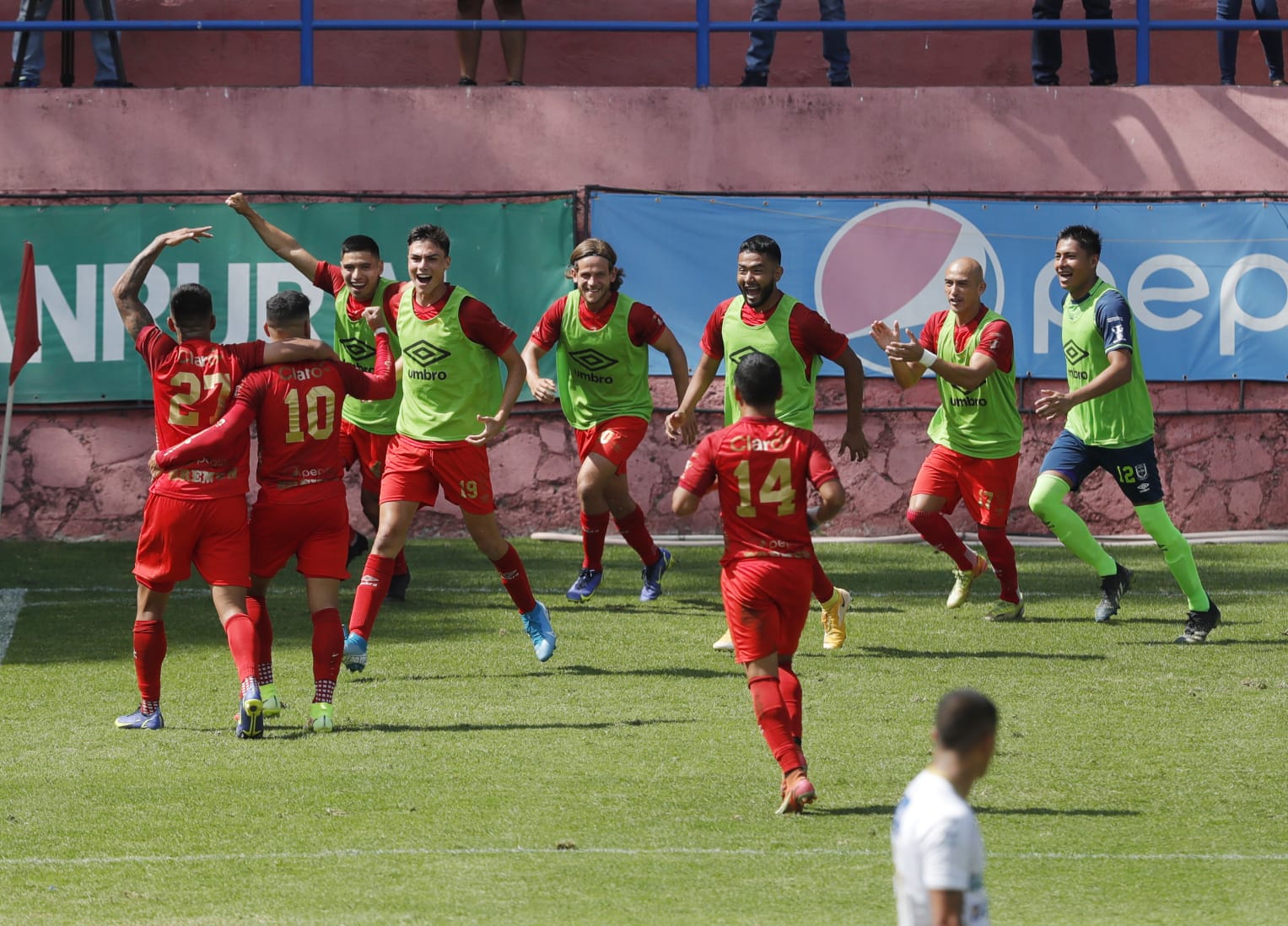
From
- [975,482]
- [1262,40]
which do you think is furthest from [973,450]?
[1262,40]

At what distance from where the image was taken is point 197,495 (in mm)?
7512

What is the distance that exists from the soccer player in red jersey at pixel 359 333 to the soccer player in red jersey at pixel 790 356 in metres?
1.72

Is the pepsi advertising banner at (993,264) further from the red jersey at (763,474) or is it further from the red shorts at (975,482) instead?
the red jersey at (763,474)

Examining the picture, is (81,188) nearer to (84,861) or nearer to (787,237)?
(787,237)

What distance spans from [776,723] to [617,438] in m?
4.46

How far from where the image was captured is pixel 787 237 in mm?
14656

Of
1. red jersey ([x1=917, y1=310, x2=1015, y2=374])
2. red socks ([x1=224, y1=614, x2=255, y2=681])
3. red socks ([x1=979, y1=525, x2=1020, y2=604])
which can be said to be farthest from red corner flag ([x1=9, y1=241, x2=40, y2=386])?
red socks ([x1=979, y1=525, x2=1020, y2=604])

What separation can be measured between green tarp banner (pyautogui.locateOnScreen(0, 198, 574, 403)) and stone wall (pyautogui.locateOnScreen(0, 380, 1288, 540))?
0.47 meters

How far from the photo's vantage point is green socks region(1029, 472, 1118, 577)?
1030cm

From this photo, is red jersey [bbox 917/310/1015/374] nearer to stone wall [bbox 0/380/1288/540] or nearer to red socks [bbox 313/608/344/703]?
stone wall [bbox 0/380/1288/540]

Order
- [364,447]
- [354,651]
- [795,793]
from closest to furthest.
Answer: [795,793] < [354,651] < [364,447]

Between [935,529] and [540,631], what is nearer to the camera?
[540,631]

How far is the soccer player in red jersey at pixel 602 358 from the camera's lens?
10.4 meters

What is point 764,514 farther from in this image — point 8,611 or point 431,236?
point 8,611
